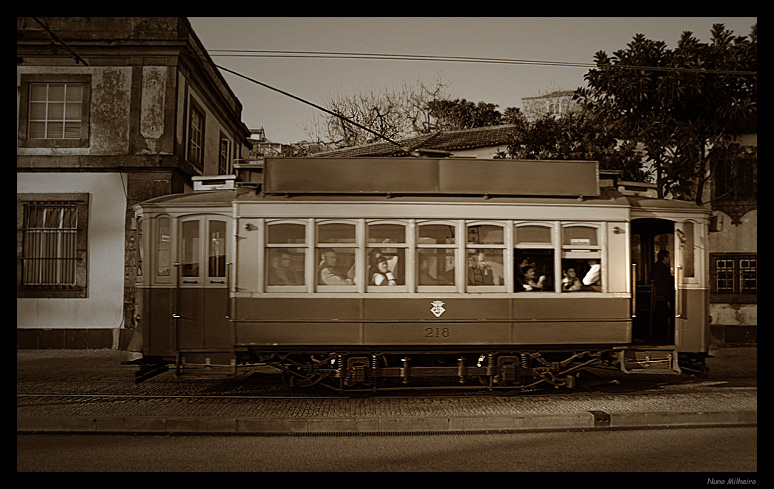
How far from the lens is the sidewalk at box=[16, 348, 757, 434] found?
295 inches

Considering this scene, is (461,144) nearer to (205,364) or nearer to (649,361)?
(649,361)

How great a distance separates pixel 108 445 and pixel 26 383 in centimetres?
411

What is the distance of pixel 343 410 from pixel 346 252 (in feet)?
7.08

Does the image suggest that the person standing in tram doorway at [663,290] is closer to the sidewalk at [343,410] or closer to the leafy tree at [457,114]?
the sidewalk at [343,410]

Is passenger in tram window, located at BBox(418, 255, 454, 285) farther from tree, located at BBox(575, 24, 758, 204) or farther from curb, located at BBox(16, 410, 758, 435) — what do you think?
tree, located at BBox(575, 24, 758, 204)

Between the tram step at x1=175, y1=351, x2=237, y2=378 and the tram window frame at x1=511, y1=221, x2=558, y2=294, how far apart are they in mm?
4257

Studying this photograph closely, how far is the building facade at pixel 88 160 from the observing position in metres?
13.9

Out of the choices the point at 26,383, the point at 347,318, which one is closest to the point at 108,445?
the point at 347,318

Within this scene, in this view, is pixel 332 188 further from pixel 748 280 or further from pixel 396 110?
pixel 396 110

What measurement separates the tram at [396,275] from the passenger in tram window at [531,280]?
0.02 metres

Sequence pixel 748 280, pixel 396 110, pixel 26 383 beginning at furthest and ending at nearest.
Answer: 1. pixel 396 110
2. pixel 748 280
3. pixel 26 383

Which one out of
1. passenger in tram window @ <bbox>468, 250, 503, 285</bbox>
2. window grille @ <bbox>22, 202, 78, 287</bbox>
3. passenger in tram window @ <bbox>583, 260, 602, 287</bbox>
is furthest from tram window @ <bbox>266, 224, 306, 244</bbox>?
window grille @ <bbox>22, 202, 78, 287</bbox>

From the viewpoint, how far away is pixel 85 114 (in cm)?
1419

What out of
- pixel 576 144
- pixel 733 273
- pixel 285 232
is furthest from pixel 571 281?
pixel 733 273
